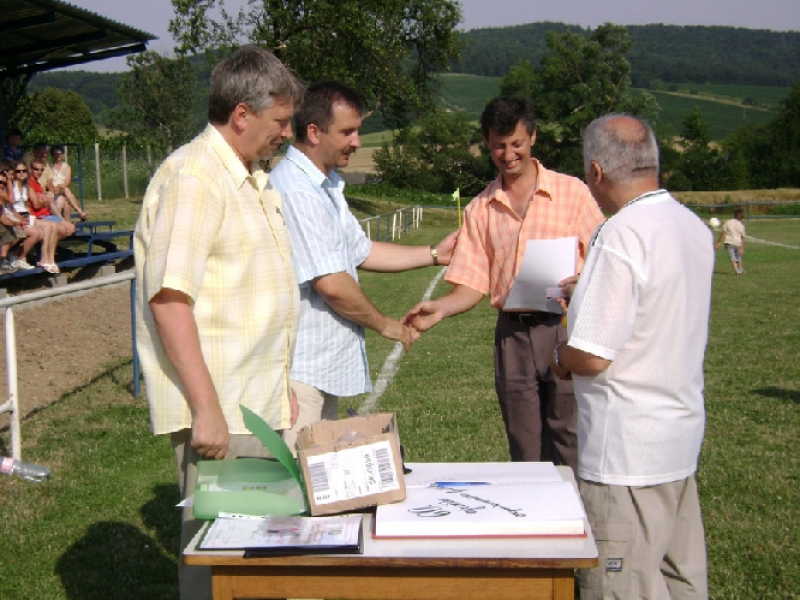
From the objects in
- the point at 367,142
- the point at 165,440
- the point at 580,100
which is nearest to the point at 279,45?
the point at 165,440

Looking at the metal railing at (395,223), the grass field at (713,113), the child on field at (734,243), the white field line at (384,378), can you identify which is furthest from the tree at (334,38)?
the grass field at (713,113)

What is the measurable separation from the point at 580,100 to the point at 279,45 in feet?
166

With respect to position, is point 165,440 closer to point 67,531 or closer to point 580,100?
point 67,531

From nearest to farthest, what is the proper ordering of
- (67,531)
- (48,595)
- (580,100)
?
(48,595) < (67,531) < (580,100)

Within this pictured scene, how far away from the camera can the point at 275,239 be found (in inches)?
131

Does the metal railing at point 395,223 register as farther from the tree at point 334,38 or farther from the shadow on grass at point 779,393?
the shadow on grass at point 779,393

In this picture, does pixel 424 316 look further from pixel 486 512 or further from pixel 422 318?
pixel 486 512

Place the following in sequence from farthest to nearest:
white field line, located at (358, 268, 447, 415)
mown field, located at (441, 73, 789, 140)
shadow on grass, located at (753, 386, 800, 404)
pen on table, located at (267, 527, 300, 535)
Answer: mown field, located at (441, 73, 789, 140), shadow on grass, located at (753, 386, 800, 404), white field line, located at (358, 268, 447, 415), pen on table, located at (267, 527, 300, 535)

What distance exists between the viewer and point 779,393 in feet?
30.0

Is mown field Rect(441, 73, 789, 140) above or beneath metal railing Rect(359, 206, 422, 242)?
above

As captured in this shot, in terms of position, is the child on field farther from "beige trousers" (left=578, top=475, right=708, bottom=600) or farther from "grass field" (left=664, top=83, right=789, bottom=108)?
"grass field" (left=664, top=83, right=789, bottom=108)

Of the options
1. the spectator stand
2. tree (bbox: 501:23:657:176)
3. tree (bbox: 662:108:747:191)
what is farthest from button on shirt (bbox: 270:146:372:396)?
tree (bbox: 662:108:747:191)

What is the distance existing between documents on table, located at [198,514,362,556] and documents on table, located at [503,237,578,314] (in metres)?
1.95

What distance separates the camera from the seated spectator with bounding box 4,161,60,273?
13.8m
